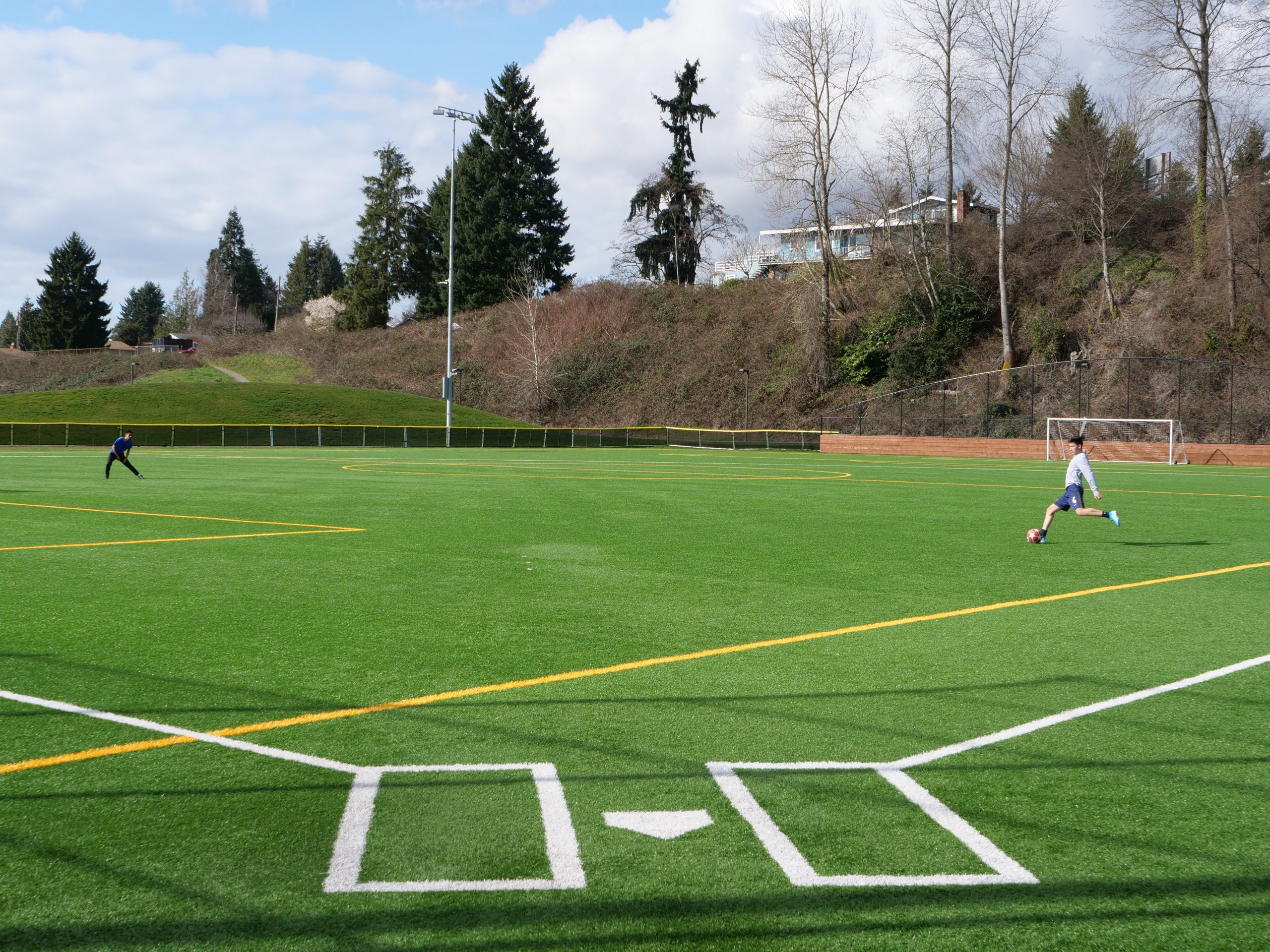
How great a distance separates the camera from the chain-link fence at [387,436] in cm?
4931

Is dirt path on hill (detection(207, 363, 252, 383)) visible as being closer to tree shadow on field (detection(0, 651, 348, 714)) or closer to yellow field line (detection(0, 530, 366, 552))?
yellow field line (detection(0, 530, 366, 552))

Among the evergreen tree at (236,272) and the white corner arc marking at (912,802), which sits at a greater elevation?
the evergreen tree at (236,272)

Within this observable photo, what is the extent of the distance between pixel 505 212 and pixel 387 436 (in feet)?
129

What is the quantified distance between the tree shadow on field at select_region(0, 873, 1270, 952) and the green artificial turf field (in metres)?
0.01

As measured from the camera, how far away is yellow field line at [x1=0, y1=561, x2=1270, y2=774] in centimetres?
450

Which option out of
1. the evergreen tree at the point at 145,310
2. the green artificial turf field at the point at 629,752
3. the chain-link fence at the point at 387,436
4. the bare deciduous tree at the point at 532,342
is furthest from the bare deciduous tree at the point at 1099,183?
the evergreen tree at the point at 145,310

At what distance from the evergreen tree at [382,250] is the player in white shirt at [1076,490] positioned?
86013 mm

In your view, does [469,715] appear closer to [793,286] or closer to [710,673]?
[710,673]

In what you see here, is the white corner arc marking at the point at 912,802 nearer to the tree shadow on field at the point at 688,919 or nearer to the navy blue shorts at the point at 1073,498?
the tree shadow on field at the point at 688,919

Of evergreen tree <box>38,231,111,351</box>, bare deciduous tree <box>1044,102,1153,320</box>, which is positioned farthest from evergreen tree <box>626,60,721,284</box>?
evergreen tree <box>38,231,111,351</box>

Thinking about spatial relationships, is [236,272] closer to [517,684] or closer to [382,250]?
[382,250]

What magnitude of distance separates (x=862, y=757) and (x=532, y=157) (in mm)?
90619

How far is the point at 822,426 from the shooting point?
5678cm

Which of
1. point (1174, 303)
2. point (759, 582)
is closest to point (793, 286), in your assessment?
point (1174, 303)
